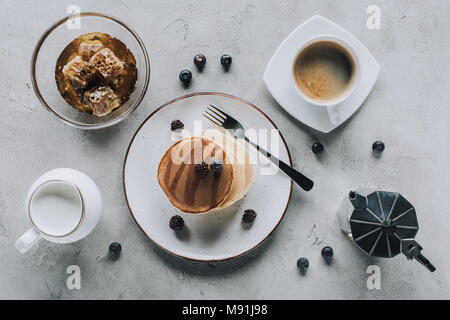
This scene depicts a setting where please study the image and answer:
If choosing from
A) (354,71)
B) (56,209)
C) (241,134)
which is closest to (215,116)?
(241,134)

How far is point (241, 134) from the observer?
135 centimetres

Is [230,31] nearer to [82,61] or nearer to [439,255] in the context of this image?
[82,61]

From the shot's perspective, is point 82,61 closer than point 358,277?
Yes

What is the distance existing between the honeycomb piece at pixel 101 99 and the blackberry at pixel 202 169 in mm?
310

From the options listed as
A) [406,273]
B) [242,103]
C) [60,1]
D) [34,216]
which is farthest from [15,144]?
[406,273]

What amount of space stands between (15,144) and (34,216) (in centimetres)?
28

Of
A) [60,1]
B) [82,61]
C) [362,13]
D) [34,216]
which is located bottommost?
[34,216]

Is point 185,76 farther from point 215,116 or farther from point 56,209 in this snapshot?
point 56,209

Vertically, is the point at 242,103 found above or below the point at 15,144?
above

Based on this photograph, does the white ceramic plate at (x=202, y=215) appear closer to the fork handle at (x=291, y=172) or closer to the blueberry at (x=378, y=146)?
the fork handle at (x=291, y=172)

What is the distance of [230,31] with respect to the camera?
1.42m

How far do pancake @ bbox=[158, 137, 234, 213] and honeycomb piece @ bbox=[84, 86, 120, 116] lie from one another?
213mm

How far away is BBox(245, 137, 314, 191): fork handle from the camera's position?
4.39 feet

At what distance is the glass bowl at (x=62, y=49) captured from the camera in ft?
4.36
